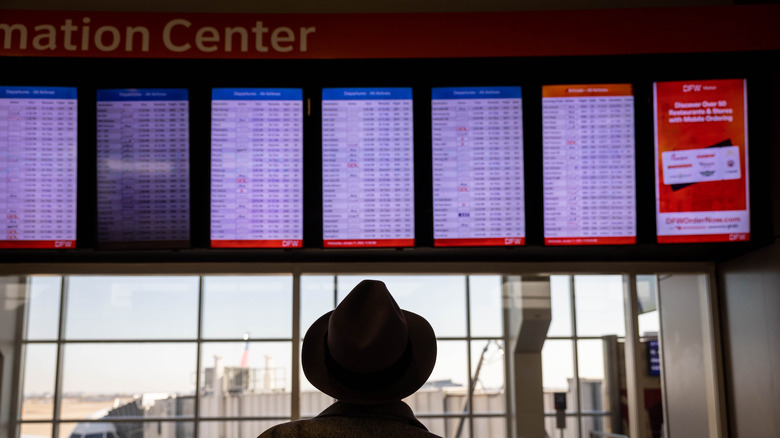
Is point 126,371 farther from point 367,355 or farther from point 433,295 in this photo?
point 367,355

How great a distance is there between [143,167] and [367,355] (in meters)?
2.92

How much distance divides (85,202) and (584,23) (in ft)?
9.17

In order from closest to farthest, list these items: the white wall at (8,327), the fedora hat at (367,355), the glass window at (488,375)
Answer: the fedora hat at (367,355), the white wall at (8,327), the glass window at (488,375)

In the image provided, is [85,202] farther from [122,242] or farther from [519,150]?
[519,150]

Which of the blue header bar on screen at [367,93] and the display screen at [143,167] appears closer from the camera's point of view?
the display screen at [143,167]

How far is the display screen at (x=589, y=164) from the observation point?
167 inches

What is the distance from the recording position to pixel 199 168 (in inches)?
167

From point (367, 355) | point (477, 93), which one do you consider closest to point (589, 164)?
point (477, 93)

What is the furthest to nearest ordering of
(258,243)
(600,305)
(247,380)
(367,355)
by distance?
1. (247,380)
2. (600,305)
3. (258,243)
4. (367,355)

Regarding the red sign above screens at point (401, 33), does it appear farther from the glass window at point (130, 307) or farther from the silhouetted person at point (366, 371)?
the silhouetted person at point (366, 371)

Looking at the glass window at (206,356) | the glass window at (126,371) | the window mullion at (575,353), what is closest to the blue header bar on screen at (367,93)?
the glass window at (206,356)

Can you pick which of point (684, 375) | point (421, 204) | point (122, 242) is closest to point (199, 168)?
point (122, 242)

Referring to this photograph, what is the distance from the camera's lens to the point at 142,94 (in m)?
4.25

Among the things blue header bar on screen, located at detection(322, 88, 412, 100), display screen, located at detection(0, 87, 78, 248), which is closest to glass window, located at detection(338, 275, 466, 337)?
blue header bar on screen, located at detection(322, 88, 412, 100)
